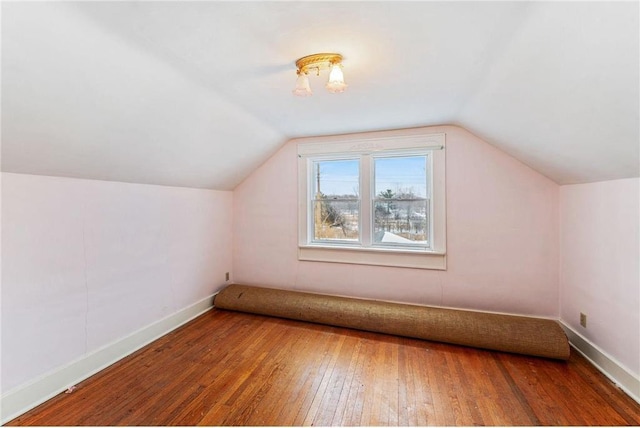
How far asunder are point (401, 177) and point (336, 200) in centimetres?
84

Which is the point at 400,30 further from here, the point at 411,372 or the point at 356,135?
the point at 411,372

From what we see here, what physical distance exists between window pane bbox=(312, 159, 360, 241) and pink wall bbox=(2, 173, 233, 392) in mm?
1492

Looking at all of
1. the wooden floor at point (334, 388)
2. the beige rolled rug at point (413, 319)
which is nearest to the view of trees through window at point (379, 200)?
the beige rolled rug at point (413, 319)

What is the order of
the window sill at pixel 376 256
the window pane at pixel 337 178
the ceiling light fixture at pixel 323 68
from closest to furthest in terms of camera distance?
1. the ceiling light fixture at pixel 323 68
2. the window sill at pixel 376 256
3. the window pane at pixel 337 178

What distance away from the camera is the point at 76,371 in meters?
2.03

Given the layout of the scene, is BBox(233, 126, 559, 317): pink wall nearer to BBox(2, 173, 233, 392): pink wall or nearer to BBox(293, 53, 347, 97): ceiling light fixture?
BBox(2, 173, 233, 392): pink wall

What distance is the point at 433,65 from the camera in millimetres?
1764

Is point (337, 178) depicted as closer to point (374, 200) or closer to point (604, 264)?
point (374, 200)

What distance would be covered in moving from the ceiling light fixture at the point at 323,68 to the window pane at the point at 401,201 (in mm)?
1761

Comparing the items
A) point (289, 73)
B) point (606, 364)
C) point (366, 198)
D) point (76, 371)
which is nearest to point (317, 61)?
point (289, 73)

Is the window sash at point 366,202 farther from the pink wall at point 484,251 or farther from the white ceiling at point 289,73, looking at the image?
the white ceiling at point 289,73

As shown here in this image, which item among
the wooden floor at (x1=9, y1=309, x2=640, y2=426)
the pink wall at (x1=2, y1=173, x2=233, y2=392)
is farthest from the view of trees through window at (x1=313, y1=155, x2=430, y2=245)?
the pink wall at (x1=2, y1=173, x2=233, y2=392)

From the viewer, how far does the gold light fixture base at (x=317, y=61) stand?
1.63 meters

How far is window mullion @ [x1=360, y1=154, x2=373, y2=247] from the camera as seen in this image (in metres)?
3.32
